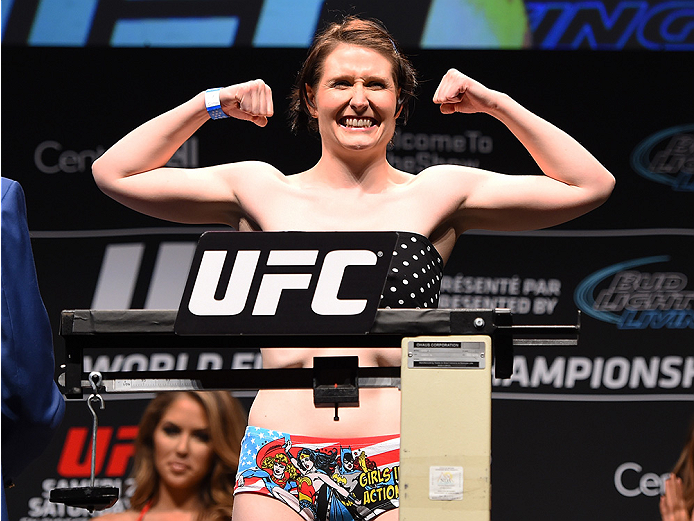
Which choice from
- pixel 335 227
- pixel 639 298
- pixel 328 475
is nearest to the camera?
pixel 328 475

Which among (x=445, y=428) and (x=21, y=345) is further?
(x=445, y=428)

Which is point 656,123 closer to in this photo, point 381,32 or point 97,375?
point 381,32

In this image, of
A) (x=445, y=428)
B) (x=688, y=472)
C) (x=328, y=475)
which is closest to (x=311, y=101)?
(x=328, y=475)

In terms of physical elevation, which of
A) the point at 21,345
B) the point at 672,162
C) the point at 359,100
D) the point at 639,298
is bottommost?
the point at 21,345

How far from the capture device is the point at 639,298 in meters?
4.11

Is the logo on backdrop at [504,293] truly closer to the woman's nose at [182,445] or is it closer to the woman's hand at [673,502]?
the woman's hand at [673,502]

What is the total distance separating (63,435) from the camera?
13.4 feet

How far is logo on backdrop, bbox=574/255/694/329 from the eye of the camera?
13.4 feet

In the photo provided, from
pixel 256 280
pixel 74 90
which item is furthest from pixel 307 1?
pixel 256 280

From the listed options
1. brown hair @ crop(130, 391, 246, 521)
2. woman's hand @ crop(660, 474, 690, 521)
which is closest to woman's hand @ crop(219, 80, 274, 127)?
brown hair @ crop(130, 391, 246, 521)

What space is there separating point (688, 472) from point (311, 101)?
2.00 metres

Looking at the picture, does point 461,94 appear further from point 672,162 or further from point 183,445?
point 672,162

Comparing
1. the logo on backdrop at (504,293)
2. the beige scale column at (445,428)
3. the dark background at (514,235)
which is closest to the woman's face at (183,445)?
the dark background at (514,235)

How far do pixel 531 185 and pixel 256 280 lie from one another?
971 mm
